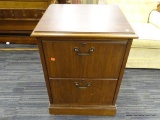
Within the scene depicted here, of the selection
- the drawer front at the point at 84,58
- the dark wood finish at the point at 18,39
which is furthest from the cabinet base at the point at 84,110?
the dark wood finish at the point at 18,39

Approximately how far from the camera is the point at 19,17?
191 cm

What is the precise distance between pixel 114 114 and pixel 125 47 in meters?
0.63

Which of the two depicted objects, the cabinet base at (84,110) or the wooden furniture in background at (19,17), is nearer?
the cabinet base at (84,110)

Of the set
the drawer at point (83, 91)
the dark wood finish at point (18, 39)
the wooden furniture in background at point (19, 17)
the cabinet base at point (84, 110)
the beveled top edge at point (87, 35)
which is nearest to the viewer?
the beveled top edge at point (87, 35)

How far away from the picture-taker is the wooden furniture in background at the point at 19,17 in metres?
1.80

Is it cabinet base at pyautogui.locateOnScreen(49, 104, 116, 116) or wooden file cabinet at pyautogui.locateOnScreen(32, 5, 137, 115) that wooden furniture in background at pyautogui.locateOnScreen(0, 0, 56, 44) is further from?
cabinet base at pyautogui.locateOnScreen(49, 104, 116, 116)

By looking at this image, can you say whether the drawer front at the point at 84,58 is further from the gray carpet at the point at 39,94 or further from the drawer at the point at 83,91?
the gray carpet at the point at 39,94

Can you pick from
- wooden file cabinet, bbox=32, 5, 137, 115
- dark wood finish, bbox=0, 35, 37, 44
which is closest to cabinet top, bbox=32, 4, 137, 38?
wooden file cabinet, bbox=32, 5, 137, 115

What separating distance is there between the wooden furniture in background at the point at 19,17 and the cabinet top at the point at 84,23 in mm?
674

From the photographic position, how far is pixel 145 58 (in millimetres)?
1701

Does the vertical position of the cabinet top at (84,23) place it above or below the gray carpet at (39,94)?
above

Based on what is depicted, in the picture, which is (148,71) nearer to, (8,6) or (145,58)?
(145,58)

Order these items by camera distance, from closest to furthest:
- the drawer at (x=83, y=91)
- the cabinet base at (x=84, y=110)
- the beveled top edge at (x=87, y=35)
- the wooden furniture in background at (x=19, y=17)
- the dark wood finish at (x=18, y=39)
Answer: the beveled top edge at (x=87, y=35), the drawer at (x=83, y=91), the cabinet base at (x=84, y=110), the wooden furniture in background at (x=19, y=17), the dark wood finish at (x=18, y=39)

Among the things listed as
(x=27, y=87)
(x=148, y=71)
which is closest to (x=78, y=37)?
(x=27, y=87)
